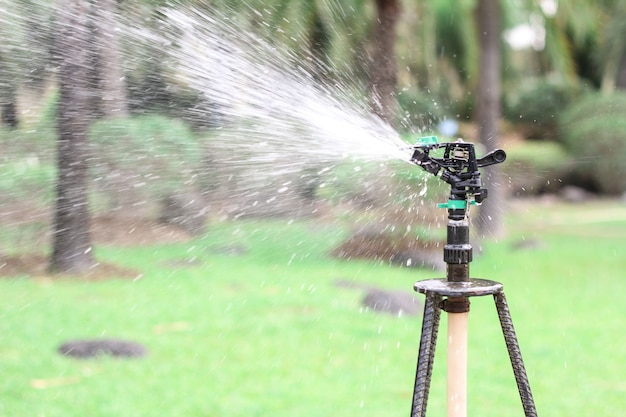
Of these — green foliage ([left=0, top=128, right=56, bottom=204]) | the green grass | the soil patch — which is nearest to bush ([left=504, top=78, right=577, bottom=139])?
the green grass

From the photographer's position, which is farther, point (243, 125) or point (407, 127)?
point (407, 127)

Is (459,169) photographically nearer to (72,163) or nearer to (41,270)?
(72,163)

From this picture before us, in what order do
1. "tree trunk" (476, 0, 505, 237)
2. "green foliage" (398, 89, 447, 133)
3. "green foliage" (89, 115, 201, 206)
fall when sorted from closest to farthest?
"green foliage" (89, 115, 201, 206) < "tree trunk" (476, 0, 505, 237) < "green foliage" (398, 89, 447, 133)

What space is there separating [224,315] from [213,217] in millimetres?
6076

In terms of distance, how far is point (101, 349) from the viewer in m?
5.16

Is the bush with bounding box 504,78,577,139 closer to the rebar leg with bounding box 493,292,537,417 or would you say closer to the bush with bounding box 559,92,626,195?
the bush with bounding box 559,92,626,195

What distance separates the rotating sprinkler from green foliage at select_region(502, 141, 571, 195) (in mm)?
15837

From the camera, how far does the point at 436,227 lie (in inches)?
464

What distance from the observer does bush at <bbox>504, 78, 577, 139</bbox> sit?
68.3 ft

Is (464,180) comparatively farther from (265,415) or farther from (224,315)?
(224,315)

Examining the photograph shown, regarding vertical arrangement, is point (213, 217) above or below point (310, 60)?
below

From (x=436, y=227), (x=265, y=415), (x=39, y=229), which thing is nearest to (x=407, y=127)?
(x=436, y=227)

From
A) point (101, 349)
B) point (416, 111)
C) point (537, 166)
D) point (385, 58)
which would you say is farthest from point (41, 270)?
point (537, 166)

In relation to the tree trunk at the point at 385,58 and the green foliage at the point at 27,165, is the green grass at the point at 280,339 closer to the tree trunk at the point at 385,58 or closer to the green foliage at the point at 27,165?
the green foliage at the point at 27,165
